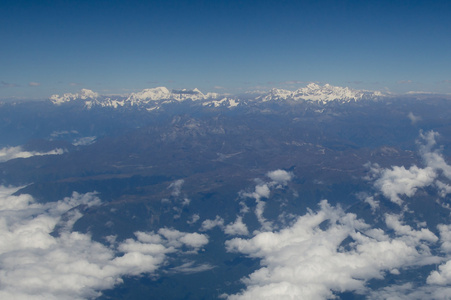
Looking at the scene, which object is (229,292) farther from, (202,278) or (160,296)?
(160,296)

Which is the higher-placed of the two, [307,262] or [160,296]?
[307,262]

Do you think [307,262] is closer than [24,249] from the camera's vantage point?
Yes

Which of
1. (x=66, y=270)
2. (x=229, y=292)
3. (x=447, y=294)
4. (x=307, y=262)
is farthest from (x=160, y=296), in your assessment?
(x=447, y=294)

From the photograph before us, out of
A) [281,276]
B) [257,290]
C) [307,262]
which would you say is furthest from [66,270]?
[307,262]

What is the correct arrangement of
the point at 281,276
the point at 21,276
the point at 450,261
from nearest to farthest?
the point at 21,276 < the point at 281,276 < the point at 450,261

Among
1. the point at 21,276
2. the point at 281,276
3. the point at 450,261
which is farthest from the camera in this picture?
the point at 450,261

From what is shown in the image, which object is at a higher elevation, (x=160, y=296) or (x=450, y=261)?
(x=450, y=261)

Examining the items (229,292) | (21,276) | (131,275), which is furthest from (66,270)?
(229,292)

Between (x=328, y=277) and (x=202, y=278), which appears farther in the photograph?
(x=202, y=278)

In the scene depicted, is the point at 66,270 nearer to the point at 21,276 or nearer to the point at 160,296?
the point at 21,276
